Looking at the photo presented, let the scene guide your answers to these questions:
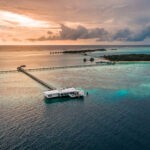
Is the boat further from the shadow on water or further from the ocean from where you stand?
the ocean

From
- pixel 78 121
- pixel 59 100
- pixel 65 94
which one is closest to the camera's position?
pixel 78 121

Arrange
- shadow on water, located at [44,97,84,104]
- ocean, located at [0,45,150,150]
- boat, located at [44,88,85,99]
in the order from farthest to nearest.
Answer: boat, located at [44,88,85,99] < shadow on water, located at [44,97,84,104] < ocean, located at [0,45,150,150]

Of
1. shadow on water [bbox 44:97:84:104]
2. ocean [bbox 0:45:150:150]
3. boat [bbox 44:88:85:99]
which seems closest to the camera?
ocean [bbox 0:45:150:150]

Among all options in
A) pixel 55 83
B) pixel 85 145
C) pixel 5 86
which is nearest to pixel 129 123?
pixel 85 145

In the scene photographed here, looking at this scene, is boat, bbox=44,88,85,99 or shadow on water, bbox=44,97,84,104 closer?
shadow on water, bbox=44,97,84,104

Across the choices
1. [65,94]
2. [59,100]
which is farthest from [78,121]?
[65,94]

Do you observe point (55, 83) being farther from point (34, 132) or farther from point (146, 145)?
point (146, 145)

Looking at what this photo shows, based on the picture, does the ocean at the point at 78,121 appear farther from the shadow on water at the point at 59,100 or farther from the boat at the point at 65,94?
the boat at the point at 65,94

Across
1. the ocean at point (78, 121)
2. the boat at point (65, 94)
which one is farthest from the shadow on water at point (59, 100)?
the boat at point (65, 94)

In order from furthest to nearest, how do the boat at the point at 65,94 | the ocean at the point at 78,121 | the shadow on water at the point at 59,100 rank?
the boat at the point at 65,94
the shadow on water at the point at 59,100
the ocean at the point at 78,121

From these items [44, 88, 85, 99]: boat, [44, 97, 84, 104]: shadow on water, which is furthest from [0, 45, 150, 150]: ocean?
[44, 88, 85, 99]: boat

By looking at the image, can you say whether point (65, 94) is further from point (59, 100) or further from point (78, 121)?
point (78, 121)
